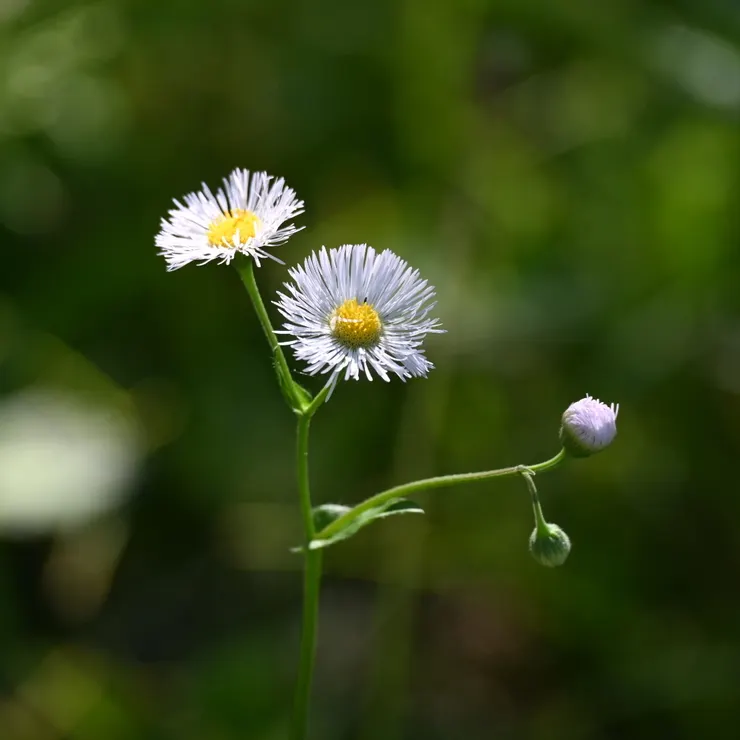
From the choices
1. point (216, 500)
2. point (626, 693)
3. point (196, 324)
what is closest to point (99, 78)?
point (196, 324)

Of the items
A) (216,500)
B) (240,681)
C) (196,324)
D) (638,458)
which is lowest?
(240,681)

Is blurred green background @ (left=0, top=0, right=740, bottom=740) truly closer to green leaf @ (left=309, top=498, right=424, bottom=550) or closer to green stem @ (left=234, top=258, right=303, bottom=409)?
green leaf @ (left=309, top=498, right=424, bottom=550)

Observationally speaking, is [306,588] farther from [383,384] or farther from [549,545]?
[383,384]

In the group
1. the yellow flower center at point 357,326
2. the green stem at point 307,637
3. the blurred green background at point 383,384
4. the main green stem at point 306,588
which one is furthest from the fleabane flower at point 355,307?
the blurred green background at point 383,384

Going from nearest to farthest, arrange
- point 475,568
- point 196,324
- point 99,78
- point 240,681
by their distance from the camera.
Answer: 1. point 240,681
2. point 475,568
3. point 196,324
4. point 99,78

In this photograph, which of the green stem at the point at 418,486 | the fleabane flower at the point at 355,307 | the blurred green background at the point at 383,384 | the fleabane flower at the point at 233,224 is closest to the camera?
the green stem at the point at 418,486

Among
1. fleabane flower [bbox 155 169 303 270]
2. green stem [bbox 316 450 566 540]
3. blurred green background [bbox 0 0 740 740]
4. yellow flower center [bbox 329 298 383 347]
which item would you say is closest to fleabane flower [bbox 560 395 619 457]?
green stem [bbox 316 450 566 540]

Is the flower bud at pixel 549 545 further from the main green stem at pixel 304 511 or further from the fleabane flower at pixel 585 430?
the main green stem at pixel 304 511

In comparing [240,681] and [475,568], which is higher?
[475,568]

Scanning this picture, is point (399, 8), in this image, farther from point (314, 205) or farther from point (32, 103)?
point (32, 103)
